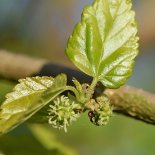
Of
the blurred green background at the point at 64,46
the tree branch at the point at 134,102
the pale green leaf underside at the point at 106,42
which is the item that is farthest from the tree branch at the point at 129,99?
the blurred green background at the point at 64,46

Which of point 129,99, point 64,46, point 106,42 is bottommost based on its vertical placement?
point 64,46

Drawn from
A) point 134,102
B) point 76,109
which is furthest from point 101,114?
point 134,102

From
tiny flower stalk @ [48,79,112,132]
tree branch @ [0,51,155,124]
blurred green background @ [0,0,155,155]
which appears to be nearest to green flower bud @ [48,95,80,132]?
tiny flower stalk @ [48,79,112,132]

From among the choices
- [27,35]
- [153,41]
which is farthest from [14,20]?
[153,41]

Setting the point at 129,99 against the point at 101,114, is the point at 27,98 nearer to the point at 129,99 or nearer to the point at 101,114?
the point at 101,114

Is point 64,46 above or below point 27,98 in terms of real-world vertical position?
below

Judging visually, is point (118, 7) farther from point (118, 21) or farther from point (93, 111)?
point (93, 111)

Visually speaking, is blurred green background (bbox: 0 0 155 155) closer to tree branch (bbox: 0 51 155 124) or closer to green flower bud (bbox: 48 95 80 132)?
tree branch (bbox: 0 51 155 124)
